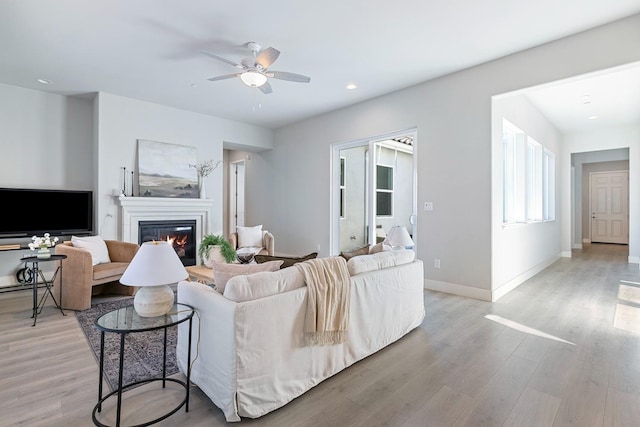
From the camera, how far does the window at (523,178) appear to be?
4.76 meters

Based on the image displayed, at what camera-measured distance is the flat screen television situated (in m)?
4.35

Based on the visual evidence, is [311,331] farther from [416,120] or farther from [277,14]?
[416,120]

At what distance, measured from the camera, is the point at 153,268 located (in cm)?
179

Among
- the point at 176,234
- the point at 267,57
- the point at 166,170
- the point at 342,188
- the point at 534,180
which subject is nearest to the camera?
the point at 267,57

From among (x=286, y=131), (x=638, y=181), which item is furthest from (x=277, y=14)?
(x=638, y=181)

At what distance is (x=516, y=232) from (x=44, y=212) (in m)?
7.03

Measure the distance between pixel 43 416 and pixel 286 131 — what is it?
6.06m

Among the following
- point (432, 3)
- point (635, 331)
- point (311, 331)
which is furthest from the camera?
point (635, 331)

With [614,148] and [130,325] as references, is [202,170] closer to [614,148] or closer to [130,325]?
[130,325]

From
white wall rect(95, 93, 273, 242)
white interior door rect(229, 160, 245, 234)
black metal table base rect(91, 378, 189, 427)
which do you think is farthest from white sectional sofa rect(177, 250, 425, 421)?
white interior door rect(229, 160, 245, 234)

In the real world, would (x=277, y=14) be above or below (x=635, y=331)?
above

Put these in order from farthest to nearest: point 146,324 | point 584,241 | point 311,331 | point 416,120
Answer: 1. point 584,241
2. point 416,120
3. point 311,331
4. point 146,324

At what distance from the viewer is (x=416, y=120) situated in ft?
15.2

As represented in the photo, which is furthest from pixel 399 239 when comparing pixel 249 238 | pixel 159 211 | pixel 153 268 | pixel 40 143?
pixel 40 143
